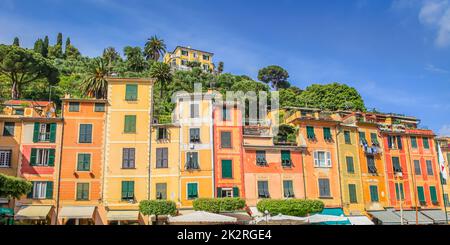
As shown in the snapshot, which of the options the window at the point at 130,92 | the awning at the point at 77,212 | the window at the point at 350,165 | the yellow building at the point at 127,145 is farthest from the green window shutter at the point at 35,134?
the window at the point at 350,165

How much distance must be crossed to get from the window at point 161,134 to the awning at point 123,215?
648 centimetres

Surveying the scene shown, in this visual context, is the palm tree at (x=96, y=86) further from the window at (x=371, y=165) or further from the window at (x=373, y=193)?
the window at (x=373, y=193)

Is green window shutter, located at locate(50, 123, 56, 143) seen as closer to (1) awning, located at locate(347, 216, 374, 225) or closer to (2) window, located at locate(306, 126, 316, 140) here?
(2) window, located at locate(306, 126, 316, 140)

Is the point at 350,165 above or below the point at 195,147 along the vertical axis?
below

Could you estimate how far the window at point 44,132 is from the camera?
34.7 m

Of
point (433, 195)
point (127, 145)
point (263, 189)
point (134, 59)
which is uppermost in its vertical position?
point (134, 59)

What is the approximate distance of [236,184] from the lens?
36000mm

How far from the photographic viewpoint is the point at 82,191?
34.4 meters

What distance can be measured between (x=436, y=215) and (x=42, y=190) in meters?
34.3

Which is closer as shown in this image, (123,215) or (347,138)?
(123,215)

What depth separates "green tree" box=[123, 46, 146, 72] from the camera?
72250 mm

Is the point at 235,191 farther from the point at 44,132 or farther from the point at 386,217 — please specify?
the point at 44,132

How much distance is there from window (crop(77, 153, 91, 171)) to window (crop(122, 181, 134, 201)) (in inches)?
125

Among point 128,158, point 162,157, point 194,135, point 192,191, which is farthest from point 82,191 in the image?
point 194,135
